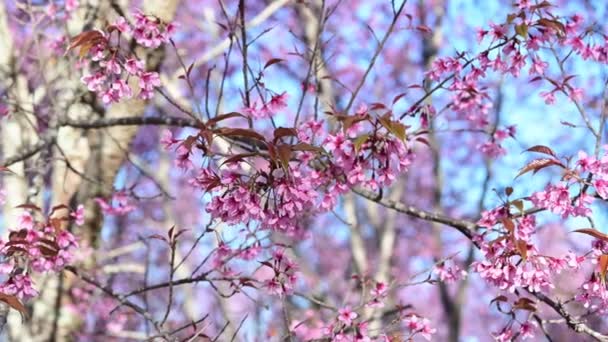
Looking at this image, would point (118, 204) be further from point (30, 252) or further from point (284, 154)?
point (284, 154)

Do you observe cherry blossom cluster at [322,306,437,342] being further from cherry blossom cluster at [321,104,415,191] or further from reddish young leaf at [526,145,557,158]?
reddish young leaf at [526,145,557,158]

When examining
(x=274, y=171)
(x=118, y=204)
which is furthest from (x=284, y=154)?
(x=118, y=204)

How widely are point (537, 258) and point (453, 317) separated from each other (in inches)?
169


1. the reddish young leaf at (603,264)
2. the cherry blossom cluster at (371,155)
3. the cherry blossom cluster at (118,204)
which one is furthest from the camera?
the cherry blossom cluster at (118,204)

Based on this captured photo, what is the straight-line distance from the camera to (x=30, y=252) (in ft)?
8.18

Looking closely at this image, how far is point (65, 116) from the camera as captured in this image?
3.59m

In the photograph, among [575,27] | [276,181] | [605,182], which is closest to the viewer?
[276,181]

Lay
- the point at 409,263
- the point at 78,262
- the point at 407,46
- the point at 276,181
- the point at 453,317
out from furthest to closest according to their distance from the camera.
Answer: the point at 409,263, the point at 407,46, the point at 453,317, the point at 78,262, the point at 276,181

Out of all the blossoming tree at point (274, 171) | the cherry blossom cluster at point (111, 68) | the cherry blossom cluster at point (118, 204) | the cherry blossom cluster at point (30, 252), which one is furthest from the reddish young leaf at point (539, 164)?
the cherry blossom cluster at point (118, 204)

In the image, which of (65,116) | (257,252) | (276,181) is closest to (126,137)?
(65,116)

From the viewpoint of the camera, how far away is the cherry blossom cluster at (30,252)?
91.2 inches

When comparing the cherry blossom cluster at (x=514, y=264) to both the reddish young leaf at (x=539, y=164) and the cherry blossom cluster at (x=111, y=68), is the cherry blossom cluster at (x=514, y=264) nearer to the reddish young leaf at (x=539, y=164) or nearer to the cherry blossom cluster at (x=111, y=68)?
the reddish young leaf at (x=539, y=164)

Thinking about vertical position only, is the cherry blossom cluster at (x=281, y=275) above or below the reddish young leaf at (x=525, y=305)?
above

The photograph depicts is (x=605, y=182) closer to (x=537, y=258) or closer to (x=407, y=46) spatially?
(x=537, y=258)
